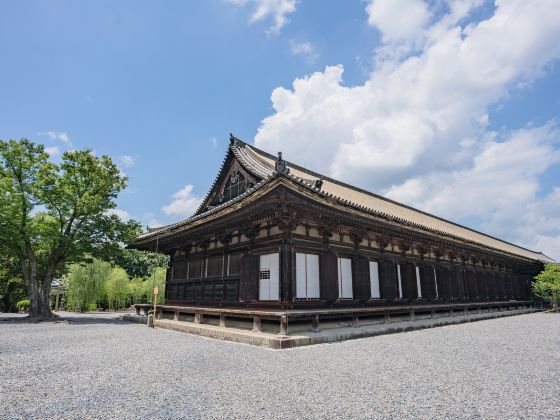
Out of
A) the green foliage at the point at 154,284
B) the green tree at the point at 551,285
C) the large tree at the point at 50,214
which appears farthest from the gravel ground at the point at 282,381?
the green foliage at the point at 154,284

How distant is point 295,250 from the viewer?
1062 centimetres

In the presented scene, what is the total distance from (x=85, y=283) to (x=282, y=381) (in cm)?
3175

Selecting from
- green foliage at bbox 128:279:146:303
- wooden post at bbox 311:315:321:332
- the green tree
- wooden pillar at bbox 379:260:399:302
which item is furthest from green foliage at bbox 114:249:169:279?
the green tree

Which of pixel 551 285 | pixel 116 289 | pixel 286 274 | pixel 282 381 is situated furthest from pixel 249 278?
pixel 116 289

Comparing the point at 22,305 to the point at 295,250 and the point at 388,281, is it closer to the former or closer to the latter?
the point at 295,250

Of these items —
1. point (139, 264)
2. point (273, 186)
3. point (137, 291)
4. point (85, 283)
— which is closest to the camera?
point (273, 186)

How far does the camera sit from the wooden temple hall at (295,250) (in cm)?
1023

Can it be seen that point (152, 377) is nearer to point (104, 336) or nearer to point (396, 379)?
point (396, 379)

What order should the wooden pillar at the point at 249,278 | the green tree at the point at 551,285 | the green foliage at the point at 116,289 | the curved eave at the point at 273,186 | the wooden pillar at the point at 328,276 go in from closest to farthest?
the curved eave at the point at 273,186, the wooden pillar at the point at 328,276, the wooden pillar at the point at 249,278, the green tree at the point at 551,285, the green foliage at the point at 116,289

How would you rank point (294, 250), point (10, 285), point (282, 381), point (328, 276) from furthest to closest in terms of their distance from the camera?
point (10, 285)
point (328, 276)
point (294, 250)
point (282, 381)

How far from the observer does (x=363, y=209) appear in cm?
1119

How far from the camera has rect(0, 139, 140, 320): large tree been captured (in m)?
17.0

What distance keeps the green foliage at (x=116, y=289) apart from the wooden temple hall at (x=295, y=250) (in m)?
18.3

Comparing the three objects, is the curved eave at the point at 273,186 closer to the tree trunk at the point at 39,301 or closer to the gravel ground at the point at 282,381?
the gravel ground at the point at 282,381
